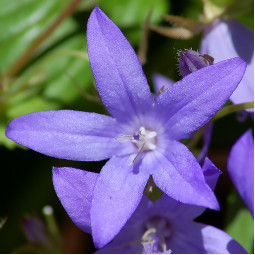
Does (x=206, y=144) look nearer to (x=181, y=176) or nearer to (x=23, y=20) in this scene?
(x=181, y=176)

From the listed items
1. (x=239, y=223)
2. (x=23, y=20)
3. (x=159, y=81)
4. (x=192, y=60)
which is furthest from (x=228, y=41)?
(x=23, y=20)

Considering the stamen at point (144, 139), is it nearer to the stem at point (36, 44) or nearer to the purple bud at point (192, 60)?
the purple bud at point (192, 60)

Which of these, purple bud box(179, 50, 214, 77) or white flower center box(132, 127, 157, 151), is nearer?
purple bud box(179, 50, 214, 77)

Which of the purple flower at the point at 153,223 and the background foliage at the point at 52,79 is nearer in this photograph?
the purple flower at the point at 153,223

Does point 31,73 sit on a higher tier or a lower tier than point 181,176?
higher

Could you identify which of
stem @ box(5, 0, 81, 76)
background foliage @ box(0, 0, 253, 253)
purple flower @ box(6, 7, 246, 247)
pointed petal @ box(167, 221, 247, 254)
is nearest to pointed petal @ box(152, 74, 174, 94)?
background foliage @ box(0, 0, 253, 253)

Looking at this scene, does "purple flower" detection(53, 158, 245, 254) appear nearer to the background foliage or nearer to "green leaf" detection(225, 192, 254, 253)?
"green leaf" detection(225, 192, 254, 253)

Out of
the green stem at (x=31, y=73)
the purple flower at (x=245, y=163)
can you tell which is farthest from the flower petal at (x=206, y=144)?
the green stem at (x=31, y=73)
